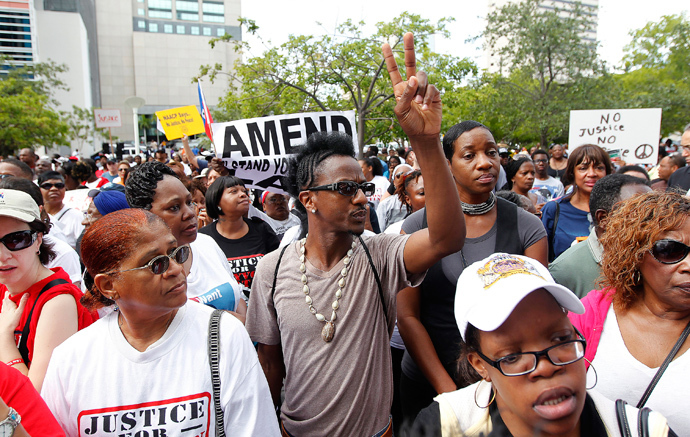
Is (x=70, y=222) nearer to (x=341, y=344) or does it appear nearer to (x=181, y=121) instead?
(x=341, y=344)

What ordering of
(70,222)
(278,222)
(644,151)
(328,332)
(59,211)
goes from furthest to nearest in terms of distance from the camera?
(644,151)
(59,211)
(70,222)
(278,222)
(328,332)

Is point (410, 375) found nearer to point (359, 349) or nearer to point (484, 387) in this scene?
point (359, 349)

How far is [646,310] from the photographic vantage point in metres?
1.91

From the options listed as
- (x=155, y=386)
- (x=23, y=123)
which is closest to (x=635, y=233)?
(x=155, y=386)

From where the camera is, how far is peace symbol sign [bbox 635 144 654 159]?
7.32 m

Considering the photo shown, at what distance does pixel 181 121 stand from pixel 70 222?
6013mm

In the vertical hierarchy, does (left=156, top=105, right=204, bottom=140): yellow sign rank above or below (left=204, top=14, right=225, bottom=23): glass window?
below

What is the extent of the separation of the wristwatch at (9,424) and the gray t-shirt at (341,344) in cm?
103

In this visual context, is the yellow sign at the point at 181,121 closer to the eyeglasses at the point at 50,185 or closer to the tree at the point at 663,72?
the eyeglasses at the point at 50,185

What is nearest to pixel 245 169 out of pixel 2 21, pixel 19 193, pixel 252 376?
pixel 19 193

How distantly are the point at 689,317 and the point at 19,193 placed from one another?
2943 mm

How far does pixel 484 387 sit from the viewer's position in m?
1.57

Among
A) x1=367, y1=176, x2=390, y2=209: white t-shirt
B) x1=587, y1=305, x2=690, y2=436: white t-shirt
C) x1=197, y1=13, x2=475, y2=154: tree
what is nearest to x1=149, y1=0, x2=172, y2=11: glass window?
x1=197, y1=13, x2=475, y2=154: tree

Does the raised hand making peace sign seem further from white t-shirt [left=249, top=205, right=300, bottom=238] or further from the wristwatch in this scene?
white t-shirt [left=249, top=205, right=300, bottom=238]
